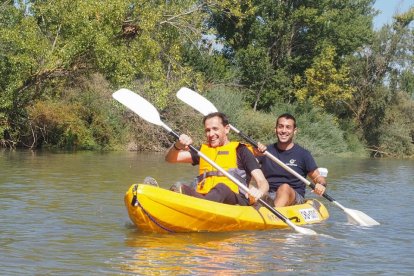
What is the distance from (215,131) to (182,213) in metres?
0.86

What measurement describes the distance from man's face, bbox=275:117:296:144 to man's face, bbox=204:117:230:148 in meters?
1.00

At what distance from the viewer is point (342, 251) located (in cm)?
609

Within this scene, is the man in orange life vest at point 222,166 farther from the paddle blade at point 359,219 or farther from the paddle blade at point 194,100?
the paddle blade at point 194,100

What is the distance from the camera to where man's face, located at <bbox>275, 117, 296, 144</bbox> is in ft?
25.5

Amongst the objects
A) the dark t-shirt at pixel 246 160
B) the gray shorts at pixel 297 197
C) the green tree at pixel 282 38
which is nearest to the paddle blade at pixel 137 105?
the dark t-shirt at pixel 246 160

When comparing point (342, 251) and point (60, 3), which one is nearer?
point (342, 251)

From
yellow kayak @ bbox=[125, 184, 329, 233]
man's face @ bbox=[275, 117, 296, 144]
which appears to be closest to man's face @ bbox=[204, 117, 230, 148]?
yellow kayak @ bbox=[125, 184, 329, 233]

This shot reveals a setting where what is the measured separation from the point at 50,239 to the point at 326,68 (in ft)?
89.5

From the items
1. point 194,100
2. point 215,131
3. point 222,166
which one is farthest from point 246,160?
point 194,100

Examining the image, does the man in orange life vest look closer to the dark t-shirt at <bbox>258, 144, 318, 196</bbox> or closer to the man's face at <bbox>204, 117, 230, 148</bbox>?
the man's face at <bbox>204, 117, 230, 148</bbox>

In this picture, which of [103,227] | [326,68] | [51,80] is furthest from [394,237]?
[326,68]

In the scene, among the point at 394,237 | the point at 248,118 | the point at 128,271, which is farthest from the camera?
the point at 248,118

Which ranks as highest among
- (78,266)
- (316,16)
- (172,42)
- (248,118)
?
(316,16)

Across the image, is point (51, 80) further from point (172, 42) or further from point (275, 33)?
point (275, 33)
